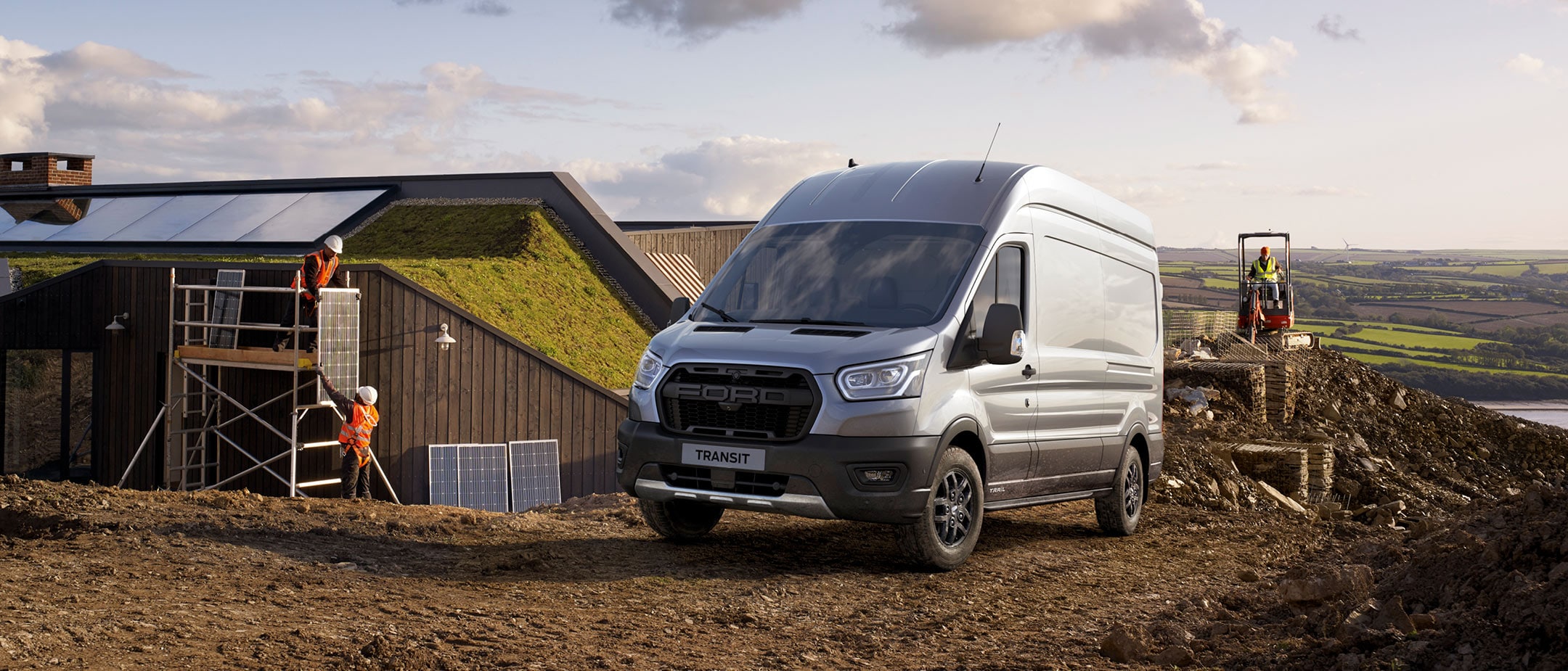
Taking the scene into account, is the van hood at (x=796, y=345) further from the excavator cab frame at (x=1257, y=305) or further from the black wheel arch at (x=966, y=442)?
the excavator cab frame at (x=1257, y=305)

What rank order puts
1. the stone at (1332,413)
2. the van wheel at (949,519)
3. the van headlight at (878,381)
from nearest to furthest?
1. the van headlight at (878,381)
2. the van wheel at (949,519)
3. the stone at (1332,413)

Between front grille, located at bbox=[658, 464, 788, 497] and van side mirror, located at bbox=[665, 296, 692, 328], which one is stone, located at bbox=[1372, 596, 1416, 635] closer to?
front grille, located at bbox=[658, 464, 788, 497]

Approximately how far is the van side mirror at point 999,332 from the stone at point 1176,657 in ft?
7.72

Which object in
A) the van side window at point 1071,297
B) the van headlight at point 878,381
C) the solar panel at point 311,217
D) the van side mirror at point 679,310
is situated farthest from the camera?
the solar panel at point 311,217

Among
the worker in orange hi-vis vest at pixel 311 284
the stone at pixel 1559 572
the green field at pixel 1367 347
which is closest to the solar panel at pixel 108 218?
the worker in orange hi-vis vest at pixel 311 284

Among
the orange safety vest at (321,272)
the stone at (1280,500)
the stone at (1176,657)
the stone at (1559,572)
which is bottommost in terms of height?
the stone at (1280,500)

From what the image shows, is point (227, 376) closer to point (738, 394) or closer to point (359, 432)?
point (359, 432)

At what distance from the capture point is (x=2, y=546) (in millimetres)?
7652

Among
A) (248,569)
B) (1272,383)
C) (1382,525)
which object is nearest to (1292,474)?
(1382,525)

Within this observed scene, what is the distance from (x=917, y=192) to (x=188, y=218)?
86.6ft

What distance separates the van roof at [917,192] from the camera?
8141 millimetres

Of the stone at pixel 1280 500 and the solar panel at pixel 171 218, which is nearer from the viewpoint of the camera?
the stone at pixel 1280 500

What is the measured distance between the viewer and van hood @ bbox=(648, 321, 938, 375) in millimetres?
7043

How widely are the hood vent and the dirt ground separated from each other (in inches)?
60.4
